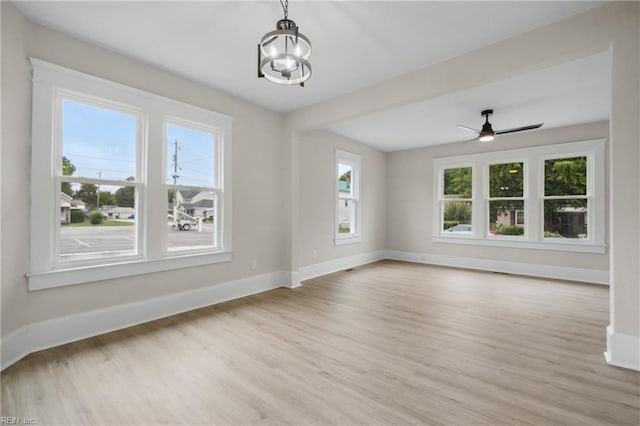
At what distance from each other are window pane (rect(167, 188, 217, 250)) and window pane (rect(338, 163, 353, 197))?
2980 mm

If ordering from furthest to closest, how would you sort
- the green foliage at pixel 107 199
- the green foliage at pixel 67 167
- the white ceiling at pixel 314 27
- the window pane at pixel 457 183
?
1. the window pane at pixel 457 183
2. the green foliage at pixel 107 199
3. the green foliage at pixel 67 167
4. the white ceiling at pixel 314 27

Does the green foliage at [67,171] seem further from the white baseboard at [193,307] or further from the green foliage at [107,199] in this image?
the white baseboard at [193,307]

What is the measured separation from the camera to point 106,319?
2.87 metres

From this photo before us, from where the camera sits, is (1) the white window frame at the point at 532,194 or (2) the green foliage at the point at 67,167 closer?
(2) the green foliage at the point at 67,167

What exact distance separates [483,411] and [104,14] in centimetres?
410

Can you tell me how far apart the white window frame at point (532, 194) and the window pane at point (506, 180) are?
88 millimetres

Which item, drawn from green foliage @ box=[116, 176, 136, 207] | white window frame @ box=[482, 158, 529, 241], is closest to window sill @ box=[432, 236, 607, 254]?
white window frame @ box=[482, 158, 529, 241]

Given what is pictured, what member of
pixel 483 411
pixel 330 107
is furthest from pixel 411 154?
pixel 483 411

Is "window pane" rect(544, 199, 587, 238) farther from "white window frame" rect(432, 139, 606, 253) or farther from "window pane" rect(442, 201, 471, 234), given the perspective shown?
"window pane" rect(442, 201, 471, 234)

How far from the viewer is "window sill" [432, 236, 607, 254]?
5035mm

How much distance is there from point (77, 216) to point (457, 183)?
6735mm

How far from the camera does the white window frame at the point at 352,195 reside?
19.3 feet

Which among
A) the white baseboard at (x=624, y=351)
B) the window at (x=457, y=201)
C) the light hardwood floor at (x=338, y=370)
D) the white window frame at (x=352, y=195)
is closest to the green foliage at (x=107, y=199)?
the light hardwood floor at (x=338, y=370)

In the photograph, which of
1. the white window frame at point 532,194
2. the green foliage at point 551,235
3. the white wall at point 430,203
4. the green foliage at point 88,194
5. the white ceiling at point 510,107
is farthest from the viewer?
the green foliage at point 551,235
